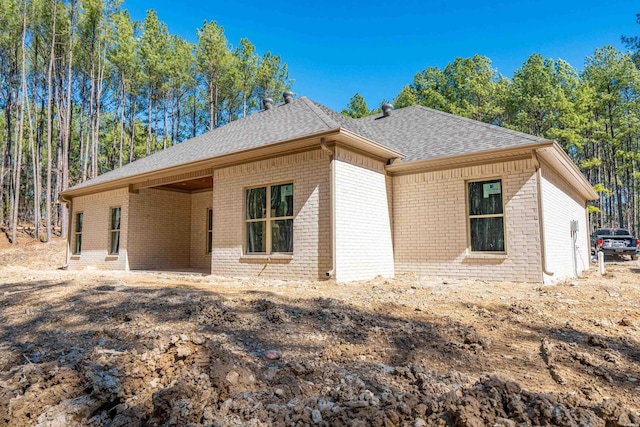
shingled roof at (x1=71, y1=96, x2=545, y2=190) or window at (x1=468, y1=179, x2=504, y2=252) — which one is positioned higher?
shingled roof at (x1=71, y1=96, x2=545, y2=190)

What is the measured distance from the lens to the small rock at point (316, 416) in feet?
6.98

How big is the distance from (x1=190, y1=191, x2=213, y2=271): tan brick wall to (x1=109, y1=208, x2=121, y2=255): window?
2.43 meters

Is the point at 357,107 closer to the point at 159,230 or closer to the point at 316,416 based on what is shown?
the point at 159,230

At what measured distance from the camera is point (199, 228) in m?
14.1

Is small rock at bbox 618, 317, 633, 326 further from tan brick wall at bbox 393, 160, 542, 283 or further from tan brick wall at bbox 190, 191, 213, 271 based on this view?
tan brick wall at bbox 190, 191, 213, 271

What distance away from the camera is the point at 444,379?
273cm

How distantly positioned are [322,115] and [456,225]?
4.27m

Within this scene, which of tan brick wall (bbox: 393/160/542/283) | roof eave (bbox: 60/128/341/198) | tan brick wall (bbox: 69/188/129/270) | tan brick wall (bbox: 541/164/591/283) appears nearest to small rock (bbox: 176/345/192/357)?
roof eave (bbox: 60/128/341/198)

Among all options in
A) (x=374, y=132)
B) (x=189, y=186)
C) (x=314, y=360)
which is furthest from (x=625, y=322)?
(x=189, y=186)

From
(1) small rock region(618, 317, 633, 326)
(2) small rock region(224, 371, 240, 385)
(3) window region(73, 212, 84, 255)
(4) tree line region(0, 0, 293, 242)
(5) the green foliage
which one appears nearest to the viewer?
(2) small rock region(224, 371, 240, 385)

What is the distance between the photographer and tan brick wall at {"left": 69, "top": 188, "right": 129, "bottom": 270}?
1269cm

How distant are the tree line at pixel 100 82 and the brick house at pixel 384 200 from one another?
53.2ft

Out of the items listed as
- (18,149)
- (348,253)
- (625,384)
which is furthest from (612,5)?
(18,149)

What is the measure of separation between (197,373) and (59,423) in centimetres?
81
